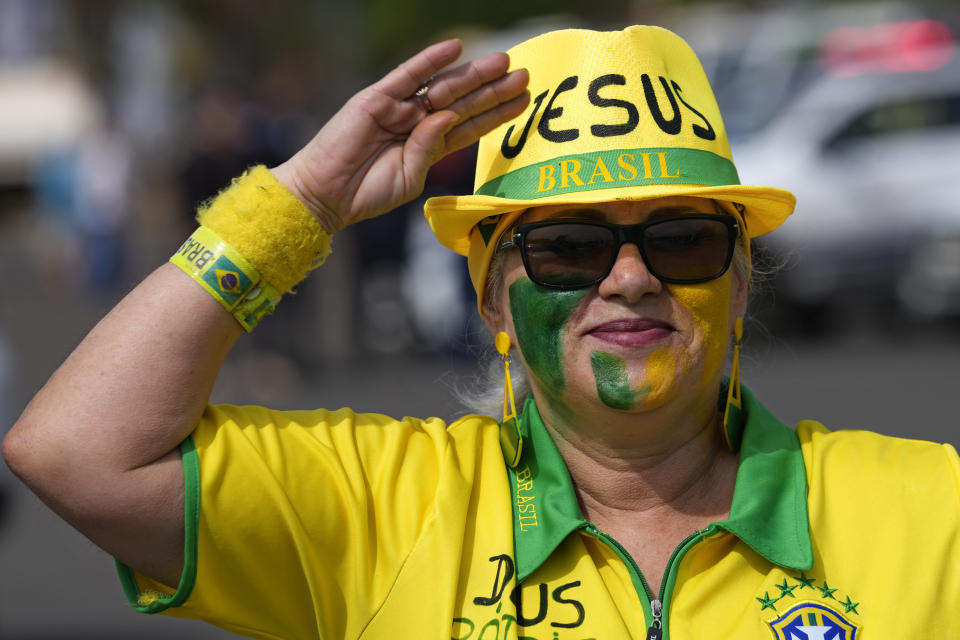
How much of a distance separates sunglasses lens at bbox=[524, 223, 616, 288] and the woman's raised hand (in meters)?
0.26

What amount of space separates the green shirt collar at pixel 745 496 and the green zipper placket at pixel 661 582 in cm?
5

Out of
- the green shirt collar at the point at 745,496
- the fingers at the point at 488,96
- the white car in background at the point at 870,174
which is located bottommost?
the green shirt collar at the point at 745,496

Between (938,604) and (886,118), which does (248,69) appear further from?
(938,604)

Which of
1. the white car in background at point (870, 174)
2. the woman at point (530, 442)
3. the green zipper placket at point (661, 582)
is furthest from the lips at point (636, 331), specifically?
the white car in background at point (870, 174)

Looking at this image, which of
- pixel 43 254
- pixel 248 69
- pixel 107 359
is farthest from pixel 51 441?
pixel 248 69

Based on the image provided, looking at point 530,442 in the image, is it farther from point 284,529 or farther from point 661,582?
point 284,529

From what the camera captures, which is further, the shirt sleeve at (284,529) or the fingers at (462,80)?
the fingers at (462,80)

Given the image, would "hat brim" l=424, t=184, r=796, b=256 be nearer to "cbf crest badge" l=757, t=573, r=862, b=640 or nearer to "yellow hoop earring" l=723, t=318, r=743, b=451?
"yellow hoop earring" l=723, t=318, r=743, b=451

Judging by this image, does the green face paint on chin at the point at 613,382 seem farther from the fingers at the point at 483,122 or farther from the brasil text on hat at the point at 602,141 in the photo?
the fingers at the point at 483,122

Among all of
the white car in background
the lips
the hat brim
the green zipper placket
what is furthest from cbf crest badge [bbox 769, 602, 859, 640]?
the white car in background

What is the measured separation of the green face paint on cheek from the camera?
8.64 ft

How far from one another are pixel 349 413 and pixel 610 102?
839mm

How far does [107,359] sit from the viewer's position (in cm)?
242

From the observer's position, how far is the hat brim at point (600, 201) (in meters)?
2.57
